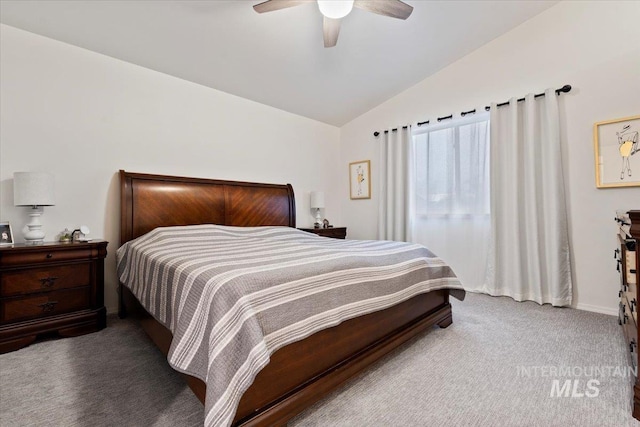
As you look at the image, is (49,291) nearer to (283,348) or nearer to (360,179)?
(283,348)

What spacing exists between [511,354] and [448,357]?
441 mm

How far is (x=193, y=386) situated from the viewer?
129 cm

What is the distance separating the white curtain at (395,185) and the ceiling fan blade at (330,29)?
2.01 meters

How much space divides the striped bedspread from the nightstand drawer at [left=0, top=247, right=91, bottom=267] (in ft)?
1.62

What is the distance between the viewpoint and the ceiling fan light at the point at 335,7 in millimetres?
1951

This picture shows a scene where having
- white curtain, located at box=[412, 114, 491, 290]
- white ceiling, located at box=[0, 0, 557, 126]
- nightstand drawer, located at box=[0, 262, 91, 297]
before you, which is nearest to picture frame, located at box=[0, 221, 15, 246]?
nightstand drawer, located at box=[0, 262, 91, 297]

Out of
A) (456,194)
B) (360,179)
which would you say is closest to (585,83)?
(456,194)

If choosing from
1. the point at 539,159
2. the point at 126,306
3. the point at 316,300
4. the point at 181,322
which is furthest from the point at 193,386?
the point at 539,159

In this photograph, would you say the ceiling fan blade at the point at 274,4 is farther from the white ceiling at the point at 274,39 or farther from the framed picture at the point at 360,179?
the framed picture at the point at 360,179

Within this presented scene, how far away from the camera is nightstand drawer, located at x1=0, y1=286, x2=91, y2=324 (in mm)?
2043

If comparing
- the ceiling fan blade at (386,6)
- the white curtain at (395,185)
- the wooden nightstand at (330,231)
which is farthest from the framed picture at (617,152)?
the wooden nightstand at (330,231)

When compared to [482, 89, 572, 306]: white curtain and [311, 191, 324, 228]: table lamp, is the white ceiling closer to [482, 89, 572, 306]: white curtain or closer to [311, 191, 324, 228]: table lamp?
[482, 89, 572, 306]: white curtain

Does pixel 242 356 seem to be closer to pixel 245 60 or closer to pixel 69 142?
pixel 69 142

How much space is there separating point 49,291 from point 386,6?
3.32 metres
